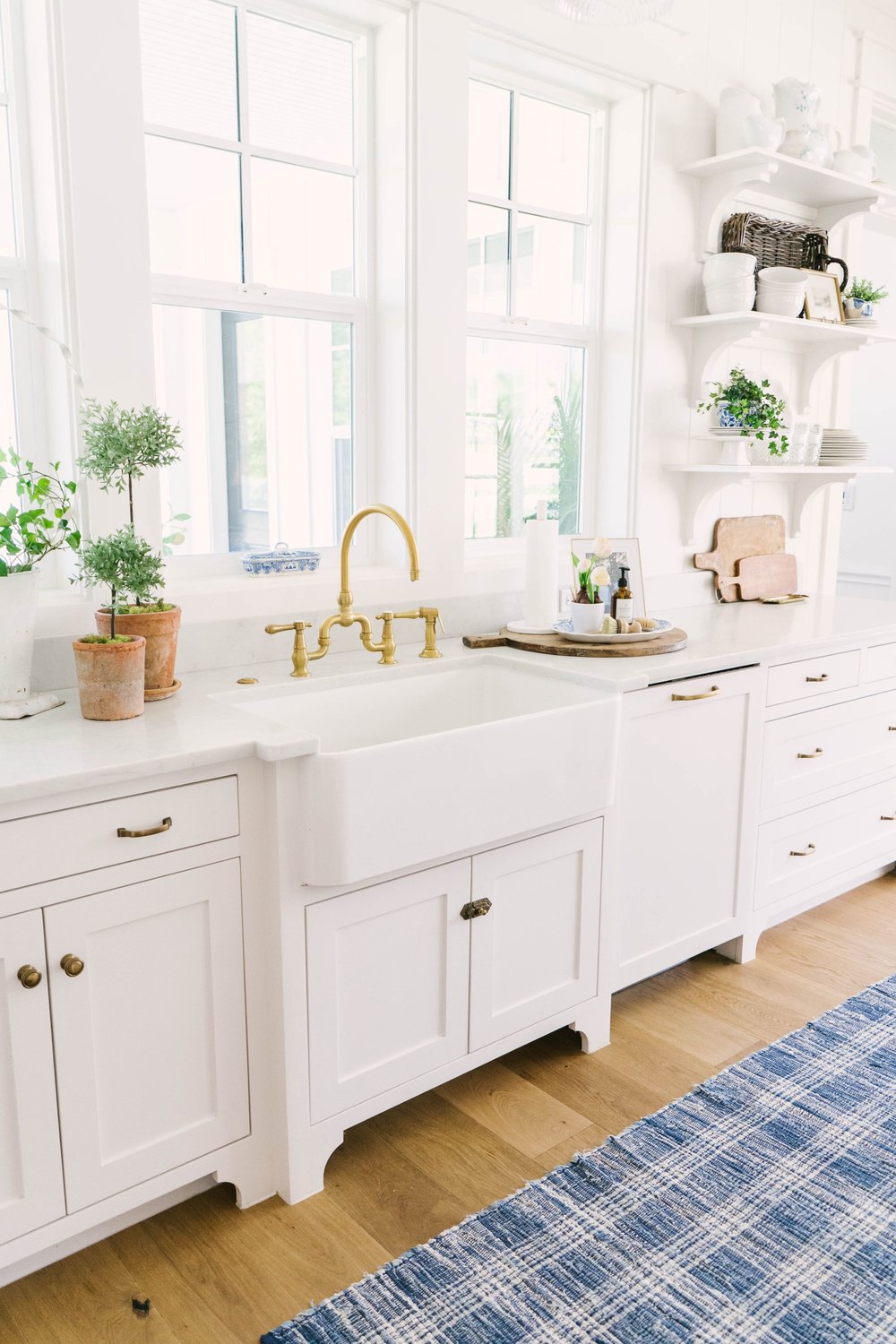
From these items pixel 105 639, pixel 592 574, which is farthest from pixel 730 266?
pixel 105 639

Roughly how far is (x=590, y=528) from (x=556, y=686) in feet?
3.55

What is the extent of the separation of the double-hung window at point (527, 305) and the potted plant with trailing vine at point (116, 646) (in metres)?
1.28

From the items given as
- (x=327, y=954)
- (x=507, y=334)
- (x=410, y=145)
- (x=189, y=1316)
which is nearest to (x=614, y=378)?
(x=507, y=334)

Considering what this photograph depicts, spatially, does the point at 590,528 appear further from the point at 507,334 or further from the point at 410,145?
the point at 410,145

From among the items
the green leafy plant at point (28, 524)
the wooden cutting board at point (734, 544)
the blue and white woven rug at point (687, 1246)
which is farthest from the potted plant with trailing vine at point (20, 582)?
the wooden cutting board at point (734, 544)

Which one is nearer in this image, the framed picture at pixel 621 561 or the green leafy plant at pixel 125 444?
the green leafy plant at pixel 125 444

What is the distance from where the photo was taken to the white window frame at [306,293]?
2.44 metres

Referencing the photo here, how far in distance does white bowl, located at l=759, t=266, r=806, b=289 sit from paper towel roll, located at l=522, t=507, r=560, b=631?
45.7 inches

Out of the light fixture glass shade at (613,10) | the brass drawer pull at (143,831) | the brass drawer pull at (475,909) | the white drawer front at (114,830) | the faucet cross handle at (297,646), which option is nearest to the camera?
the white drawer front at (114,830)

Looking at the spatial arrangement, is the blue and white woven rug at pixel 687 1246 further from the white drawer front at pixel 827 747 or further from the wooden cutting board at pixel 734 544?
the wooden cutting board at pixel 734 544

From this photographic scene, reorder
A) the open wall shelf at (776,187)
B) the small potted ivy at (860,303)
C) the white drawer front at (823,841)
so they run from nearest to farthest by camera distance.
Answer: the white drawer front at (823,841), the open wall shelf at (776,187), the small potted ivy at (860,303)

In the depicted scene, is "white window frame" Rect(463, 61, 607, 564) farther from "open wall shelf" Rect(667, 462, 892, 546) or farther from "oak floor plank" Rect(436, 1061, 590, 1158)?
"oak floor plank" Rect(436, 1061, 590, 1158)

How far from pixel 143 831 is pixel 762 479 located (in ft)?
8.77

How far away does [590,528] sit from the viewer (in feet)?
11.1
